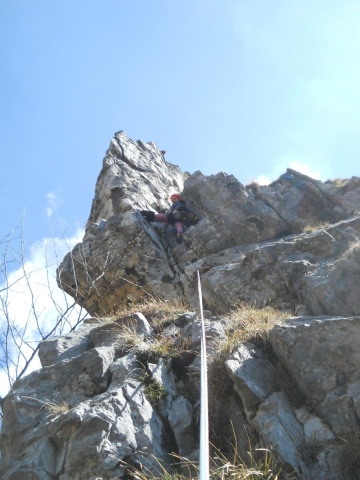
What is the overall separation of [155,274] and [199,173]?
5796 mm

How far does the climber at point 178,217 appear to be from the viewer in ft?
53.3

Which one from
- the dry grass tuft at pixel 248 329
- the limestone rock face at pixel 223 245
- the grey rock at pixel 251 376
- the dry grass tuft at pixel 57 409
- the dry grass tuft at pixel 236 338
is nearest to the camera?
the grey rock at pixel 251 376

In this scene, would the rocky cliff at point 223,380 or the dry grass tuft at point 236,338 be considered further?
the dry grass tuft at point 236,338

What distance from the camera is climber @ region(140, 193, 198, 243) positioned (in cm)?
1625

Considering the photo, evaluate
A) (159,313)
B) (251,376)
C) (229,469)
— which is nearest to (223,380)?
(251,376)

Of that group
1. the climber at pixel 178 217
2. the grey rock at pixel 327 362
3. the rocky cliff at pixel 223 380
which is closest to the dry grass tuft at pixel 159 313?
the rocky cliff at pixel 223 380

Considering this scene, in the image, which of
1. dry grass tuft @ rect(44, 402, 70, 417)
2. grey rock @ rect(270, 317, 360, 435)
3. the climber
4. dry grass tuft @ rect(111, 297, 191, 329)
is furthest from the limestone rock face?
dry grass tuft @ rect(44, 402, 70, 417)

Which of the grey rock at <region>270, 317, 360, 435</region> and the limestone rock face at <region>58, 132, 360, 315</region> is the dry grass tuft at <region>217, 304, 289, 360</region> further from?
the limestone rock face at <region>58, 132, 360, 315</region>

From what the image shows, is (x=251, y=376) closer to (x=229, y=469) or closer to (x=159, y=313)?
(x=229, y=469)

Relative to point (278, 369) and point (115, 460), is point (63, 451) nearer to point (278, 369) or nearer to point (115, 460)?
point (115, 460)

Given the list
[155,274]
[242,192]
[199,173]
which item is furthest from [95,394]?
[199,173]

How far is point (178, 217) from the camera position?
16.5 meters

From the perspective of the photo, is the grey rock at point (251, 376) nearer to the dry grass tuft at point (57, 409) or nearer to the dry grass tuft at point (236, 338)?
the dry grass tuft at point (236, 338)

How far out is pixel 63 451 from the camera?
5816mm
